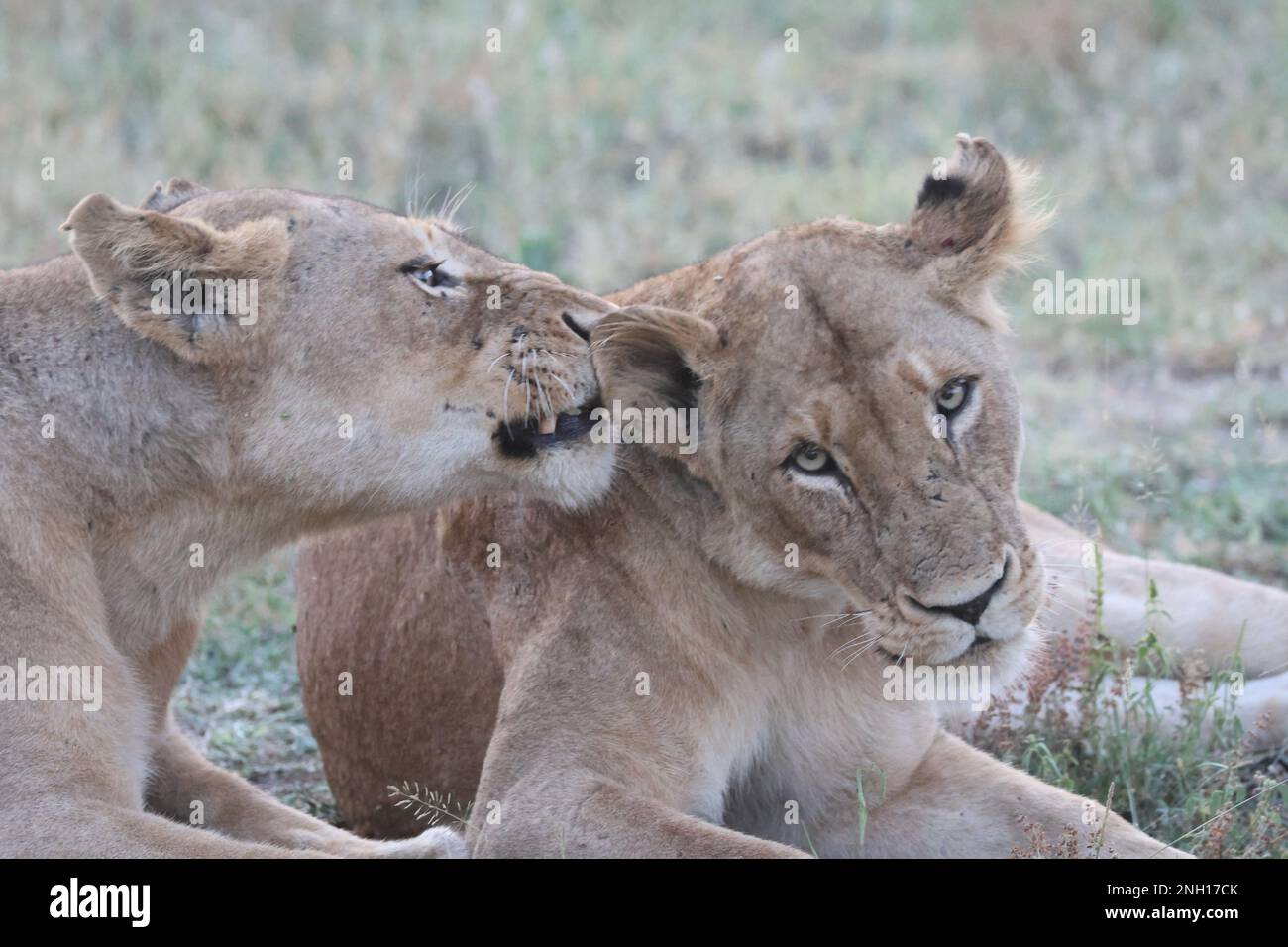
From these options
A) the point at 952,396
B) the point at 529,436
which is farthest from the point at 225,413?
the point at 952,396

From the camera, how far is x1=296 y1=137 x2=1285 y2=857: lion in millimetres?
3684

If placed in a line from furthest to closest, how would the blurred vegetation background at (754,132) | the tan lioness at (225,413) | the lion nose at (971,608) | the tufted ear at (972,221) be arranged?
1. the blurred vegetation background at (754,132)
2. the tufted ear at (972,221)
3. the tan lioness at (225,413)
4. the lion nose at (971,608)

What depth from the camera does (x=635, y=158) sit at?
10.4 m

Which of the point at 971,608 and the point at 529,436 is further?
the point at 529,436

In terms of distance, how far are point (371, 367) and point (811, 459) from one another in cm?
100

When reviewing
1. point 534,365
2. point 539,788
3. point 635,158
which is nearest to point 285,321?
point 534,365

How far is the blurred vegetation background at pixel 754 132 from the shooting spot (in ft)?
27.9

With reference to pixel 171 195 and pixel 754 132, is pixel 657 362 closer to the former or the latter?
pixel 171 195

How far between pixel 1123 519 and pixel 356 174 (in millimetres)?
5118
